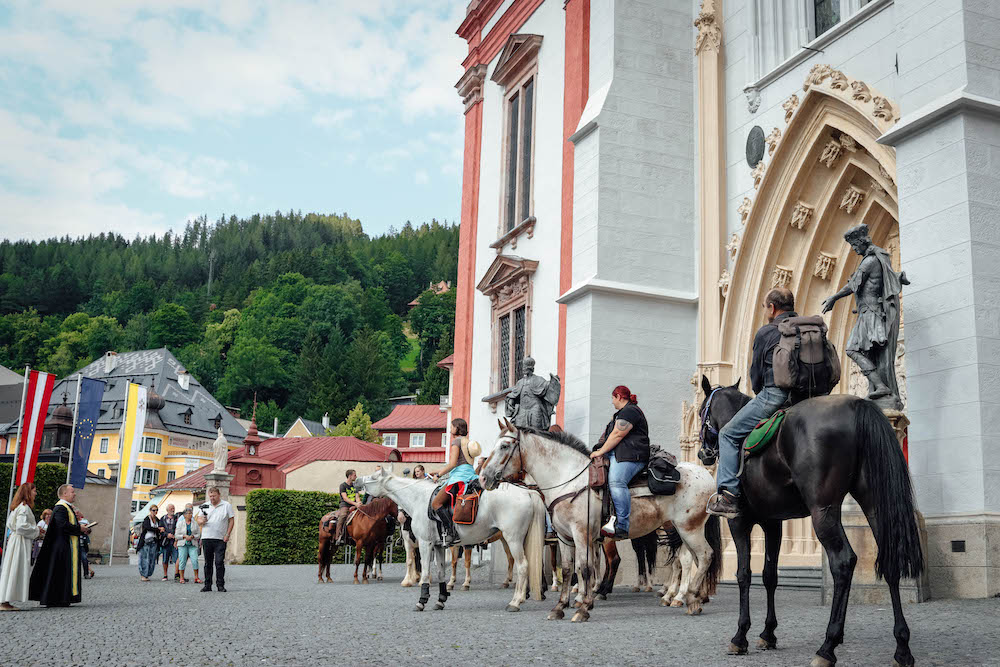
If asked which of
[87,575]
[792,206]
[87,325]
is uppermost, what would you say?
[87,325]

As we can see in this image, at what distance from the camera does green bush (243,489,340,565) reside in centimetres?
3180

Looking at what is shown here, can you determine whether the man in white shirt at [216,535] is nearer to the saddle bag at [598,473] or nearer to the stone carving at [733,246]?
the saddle bag at [598,473]

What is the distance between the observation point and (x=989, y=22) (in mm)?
10805

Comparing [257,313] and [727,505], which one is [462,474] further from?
[257,313]

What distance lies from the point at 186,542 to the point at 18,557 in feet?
26.7

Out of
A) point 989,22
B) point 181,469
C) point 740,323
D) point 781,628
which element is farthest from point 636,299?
point 181,469

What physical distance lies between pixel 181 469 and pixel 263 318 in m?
35.5

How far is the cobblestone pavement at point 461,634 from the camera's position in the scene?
635cm

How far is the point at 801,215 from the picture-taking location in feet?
49.8

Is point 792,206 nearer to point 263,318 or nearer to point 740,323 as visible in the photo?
point 740,323

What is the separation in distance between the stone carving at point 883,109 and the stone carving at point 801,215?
221 centimetres

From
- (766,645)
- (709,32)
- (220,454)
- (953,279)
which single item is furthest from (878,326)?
(220,454)

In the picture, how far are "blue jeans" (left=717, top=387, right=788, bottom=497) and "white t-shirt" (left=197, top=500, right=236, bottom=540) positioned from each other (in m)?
10.7

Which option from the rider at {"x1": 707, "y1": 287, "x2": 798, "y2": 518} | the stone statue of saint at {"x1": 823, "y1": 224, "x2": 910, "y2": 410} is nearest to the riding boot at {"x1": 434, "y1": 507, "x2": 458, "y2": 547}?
the rider at {"x1": 707, "y1": 287, "x2": 798, "y2": 518}
